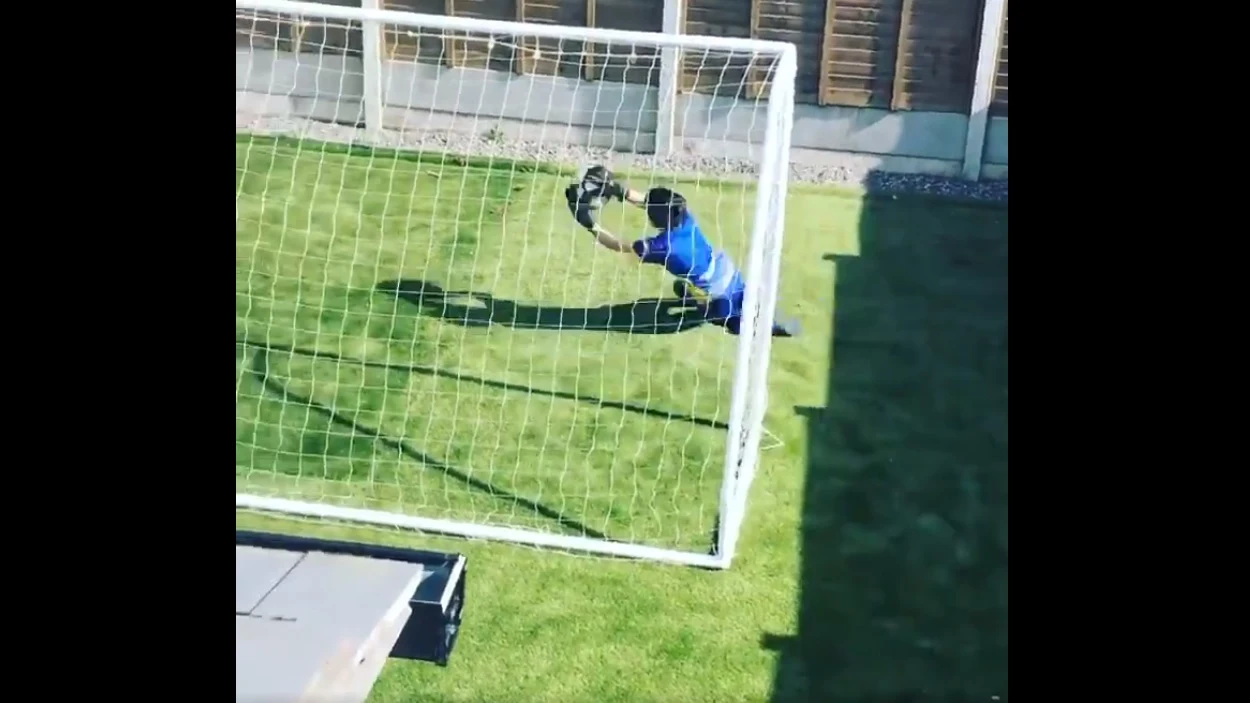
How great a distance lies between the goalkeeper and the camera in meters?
6.72

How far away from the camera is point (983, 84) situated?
9.45 m

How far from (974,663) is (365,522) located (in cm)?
251

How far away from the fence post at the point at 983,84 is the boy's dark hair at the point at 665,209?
359 centimetres

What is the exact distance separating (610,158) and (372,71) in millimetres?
2051

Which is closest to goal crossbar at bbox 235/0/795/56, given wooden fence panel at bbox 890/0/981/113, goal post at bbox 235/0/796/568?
goal post at bbox 235/0/796/568

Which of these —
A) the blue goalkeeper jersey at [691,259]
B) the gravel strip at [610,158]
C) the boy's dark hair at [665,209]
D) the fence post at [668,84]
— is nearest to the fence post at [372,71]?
the gravel strip at [610,158]

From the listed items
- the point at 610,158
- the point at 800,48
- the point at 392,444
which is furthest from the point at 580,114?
the point at 392,444

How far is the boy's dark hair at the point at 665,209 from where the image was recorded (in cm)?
671

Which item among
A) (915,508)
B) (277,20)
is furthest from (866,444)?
(277,20)

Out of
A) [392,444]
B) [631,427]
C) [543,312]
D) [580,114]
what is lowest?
[392,444]

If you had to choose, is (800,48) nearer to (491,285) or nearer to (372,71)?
(372,71)

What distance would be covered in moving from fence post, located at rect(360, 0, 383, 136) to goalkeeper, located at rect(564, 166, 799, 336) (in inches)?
142

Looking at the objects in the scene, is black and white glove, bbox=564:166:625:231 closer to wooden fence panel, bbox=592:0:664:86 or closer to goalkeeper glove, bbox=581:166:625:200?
goalkeeper glove, bbox=581:166:625:200
